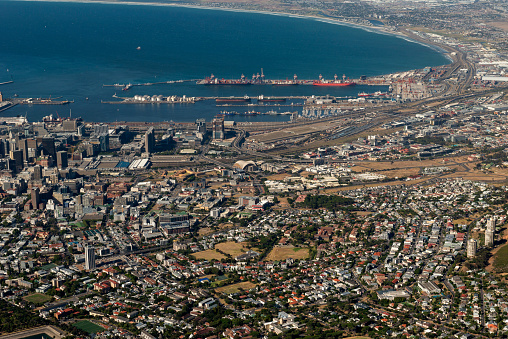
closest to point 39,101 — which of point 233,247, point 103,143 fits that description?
point 103,143

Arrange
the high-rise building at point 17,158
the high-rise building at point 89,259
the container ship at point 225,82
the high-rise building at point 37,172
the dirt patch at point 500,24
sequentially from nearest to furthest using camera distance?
the high-rise building at point 89,259, the high-rise building at point 37,172, the high-rise building at point 17,158, the container ship at point 225,82, the dirt patch at point 500,24

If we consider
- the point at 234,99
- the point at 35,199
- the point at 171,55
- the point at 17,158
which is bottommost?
the point at 35,199

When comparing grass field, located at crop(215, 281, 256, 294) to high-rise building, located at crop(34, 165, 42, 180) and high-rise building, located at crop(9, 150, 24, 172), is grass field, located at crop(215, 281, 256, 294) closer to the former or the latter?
high-rise building, located at crop(34, 165, 42, 180)

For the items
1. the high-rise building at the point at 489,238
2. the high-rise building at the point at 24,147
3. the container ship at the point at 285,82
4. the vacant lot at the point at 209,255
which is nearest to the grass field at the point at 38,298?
the vacant lot at the point at 209,255

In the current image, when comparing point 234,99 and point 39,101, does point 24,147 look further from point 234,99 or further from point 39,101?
point 234,99

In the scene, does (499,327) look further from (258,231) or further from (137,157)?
(137,157)

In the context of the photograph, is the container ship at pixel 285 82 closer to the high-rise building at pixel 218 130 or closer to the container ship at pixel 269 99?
the container ship at pixel 269 99
